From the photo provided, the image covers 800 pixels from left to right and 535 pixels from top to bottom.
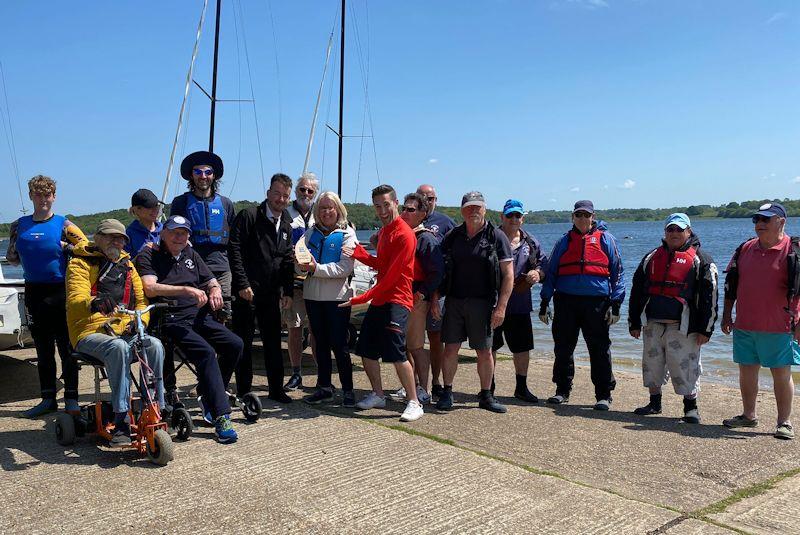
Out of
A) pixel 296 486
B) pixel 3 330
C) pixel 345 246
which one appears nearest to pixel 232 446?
pixel 296 486

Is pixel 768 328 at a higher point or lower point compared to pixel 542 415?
higher

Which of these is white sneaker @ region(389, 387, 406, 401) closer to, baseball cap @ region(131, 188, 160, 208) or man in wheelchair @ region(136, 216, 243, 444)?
man in wheelchair @ region(136, 216, 243, 444)

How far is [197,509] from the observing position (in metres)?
3.60

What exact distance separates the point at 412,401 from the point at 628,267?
33.5 m

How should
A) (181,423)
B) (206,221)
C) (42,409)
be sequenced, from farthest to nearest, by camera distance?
1. (206,221)
2. (42,409)
3. (181,423)

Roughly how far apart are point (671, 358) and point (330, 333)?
116 inches

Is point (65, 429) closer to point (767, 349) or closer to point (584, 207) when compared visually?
point (584, 207)

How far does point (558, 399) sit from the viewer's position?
6.37 metres

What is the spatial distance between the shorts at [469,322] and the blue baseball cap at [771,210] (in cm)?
229

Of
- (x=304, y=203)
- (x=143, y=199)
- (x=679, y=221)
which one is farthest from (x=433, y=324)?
(x=143, y=199)

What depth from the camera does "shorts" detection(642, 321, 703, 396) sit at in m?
5.83

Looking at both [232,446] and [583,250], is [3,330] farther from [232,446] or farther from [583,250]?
[583,250]

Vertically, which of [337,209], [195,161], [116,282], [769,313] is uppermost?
[195,161]

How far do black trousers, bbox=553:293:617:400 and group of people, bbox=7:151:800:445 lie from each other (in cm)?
1
